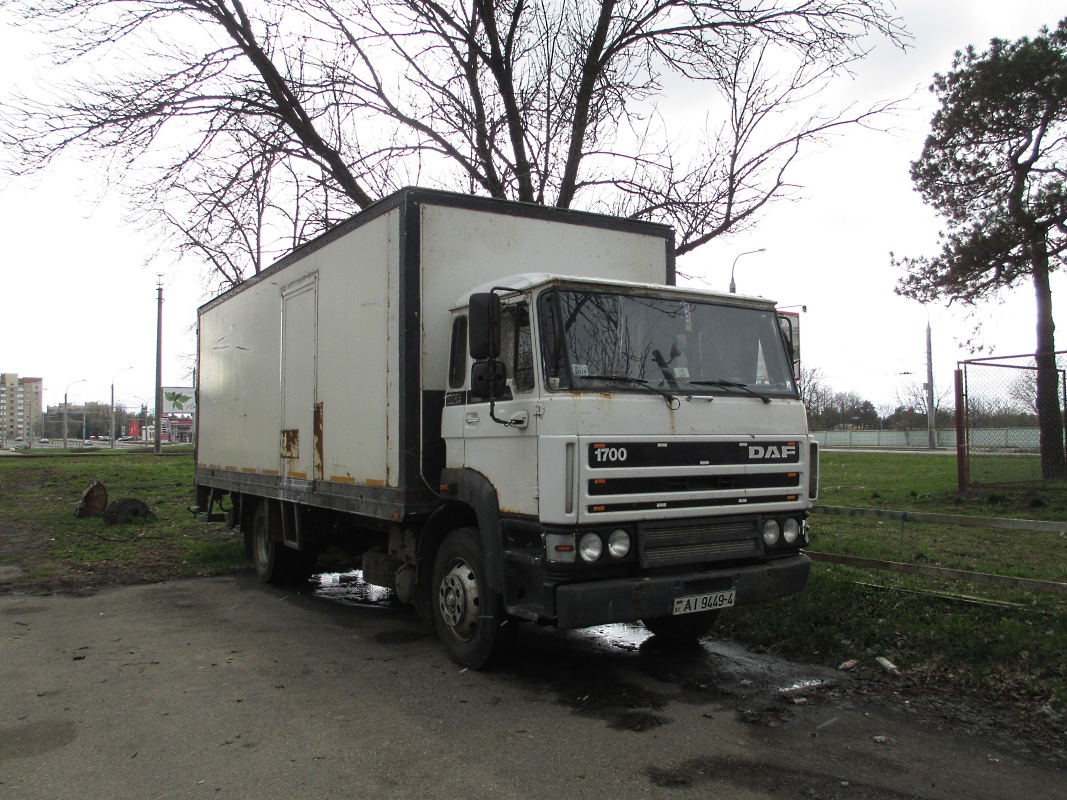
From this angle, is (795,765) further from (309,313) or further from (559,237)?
(309,313)

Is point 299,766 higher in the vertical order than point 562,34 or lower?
lower

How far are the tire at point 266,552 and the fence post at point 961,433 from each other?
10.3 meters

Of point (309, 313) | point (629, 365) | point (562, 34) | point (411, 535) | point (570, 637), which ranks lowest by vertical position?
point (570, 637)

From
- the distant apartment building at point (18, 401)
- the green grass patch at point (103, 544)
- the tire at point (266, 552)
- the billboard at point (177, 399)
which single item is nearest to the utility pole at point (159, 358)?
the billboard at point (177, 399)

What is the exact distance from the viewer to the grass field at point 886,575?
5.47 meters

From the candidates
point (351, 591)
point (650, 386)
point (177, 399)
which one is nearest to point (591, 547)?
point (650, 386)

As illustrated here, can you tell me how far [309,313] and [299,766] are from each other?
464 cm

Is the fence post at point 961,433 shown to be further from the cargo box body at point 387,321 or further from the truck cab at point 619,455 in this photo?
the truck cab at point 619,455

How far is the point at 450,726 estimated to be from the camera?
15.6ft

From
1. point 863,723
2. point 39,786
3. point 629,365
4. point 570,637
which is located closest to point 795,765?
point 863,723

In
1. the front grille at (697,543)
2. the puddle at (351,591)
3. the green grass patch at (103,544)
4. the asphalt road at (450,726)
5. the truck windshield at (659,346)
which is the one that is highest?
the truck windshield at (659,346)

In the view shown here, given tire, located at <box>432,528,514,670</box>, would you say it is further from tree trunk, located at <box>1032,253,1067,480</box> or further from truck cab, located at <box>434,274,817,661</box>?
tree trunk, located at <box>1032,253,1067,480</box>

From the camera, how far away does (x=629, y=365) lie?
5.36 m

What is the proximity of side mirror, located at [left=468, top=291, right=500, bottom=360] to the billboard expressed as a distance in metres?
45.7
